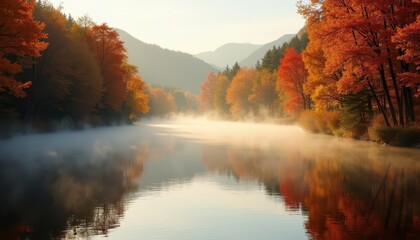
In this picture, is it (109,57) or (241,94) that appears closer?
(109,57)

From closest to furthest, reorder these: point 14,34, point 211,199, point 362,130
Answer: point 211,199
point 14,34
point 362,130

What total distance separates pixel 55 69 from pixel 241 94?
61.2 metres

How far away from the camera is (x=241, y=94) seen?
9981cm

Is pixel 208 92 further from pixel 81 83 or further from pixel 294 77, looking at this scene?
pixel 81 83

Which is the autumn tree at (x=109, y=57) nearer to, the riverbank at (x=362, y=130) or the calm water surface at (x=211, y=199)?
the riverbank at (x=362, y=130)

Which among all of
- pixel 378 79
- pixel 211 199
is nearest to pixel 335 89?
pixel 378 79

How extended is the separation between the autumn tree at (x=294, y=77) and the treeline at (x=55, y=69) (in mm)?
23118

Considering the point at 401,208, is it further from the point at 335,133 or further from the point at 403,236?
the point at 335,133

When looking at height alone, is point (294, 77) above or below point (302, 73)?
below

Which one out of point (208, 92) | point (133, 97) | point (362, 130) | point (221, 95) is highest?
point (208, 92)

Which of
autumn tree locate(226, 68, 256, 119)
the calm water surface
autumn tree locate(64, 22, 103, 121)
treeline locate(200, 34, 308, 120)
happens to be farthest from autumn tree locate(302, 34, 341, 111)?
autumn tree locate(226, 68, 256, 119)

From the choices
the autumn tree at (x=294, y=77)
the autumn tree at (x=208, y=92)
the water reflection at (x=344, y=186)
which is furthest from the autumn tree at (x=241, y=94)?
the water reflection at (x=344, y=186)

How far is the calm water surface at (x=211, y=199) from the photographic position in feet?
26.9

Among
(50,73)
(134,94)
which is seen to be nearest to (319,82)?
(50,73)
